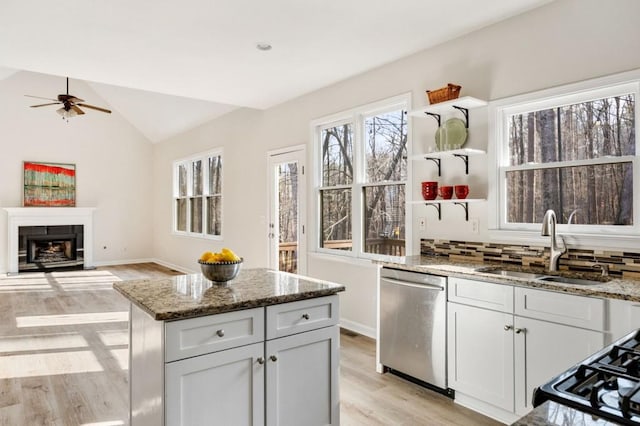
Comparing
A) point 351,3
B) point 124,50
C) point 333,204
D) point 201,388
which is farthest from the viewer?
point 333,204

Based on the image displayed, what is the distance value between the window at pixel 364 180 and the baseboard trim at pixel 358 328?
29.1 inches

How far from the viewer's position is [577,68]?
9.13 ft

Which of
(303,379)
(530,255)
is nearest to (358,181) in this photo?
(530,255)

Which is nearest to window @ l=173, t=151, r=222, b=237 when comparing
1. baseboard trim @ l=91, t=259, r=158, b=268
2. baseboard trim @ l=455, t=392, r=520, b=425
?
baseboard trim @ l=91, t=259, r=158, b=268

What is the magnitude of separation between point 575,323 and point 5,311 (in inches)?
243

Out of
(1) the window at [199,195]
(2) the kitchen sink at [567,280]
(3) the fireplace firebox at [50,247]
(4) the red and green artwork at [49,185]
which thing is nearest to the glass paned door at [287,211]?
(1) the window at [199,195]

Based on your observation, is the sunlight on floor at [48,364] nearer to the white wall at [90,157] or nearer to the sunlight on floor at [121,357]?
the sunlight on floor at [121,357]

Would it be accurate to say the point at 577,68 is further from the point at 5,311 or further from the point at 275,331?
the point at 5,311

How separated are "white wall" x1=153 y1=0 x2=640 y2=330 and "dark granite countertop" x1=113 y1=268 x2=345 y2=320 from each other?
1770 mm

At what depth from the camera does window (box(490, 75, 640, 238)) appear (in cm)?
265

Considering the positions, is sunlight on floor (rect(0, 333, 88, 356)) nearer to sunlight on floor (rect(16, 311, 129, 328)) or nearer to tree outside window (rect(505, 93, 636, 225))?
sunlight on floor (rect(16, 311, 129, 328))

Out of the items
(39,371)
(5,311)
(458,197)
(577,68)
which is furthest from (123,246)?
(577,68)

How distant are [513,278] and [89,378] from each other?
3.19 m

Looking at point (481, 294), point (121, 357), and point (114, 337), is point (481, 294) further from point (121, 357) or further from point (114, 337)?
point (114, 337)
